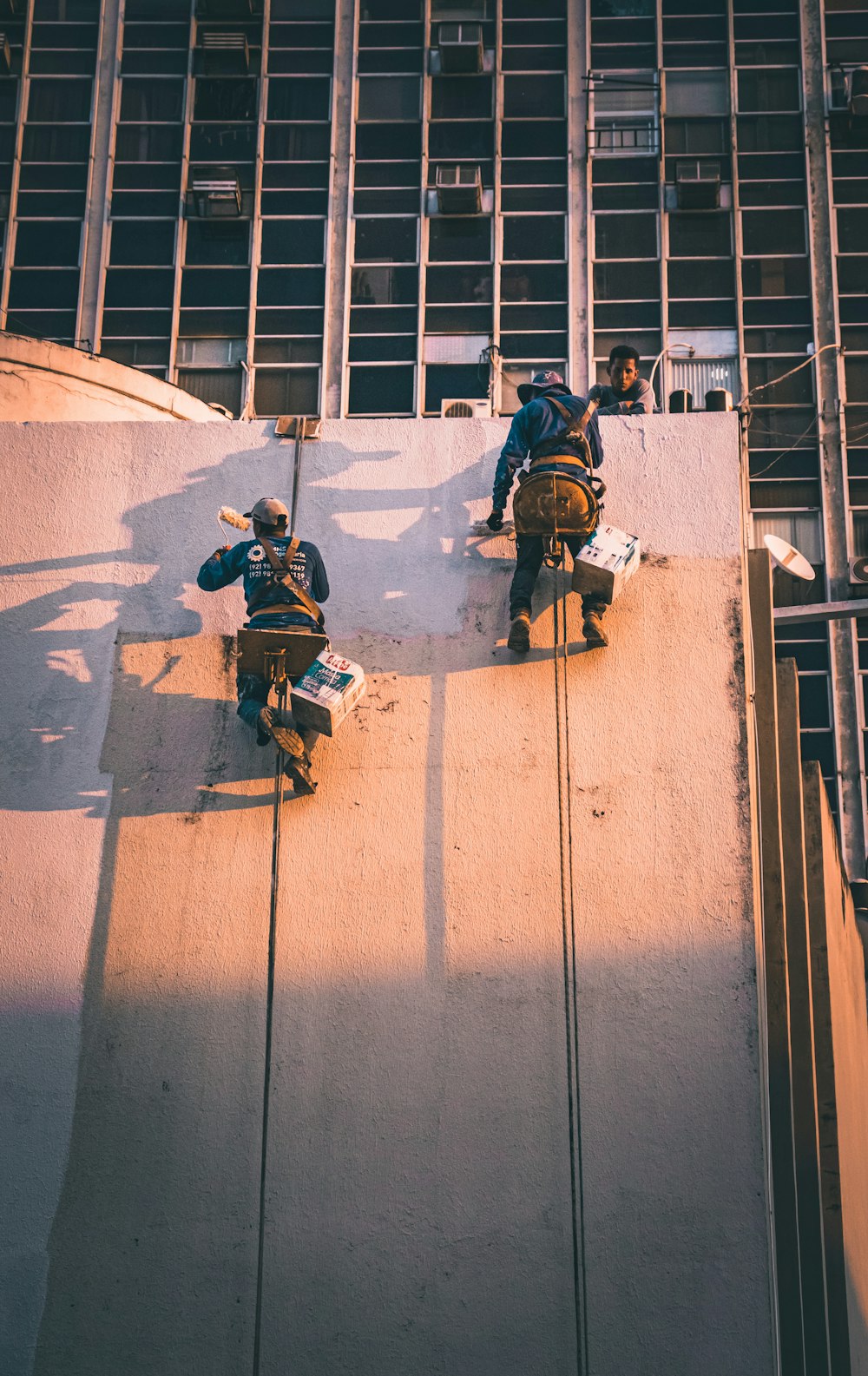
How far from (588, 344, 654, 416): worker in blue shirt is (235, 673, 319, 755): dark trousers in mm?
3305

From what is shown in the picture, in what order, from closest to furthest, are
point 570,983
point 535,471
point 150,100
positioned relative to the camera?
point 570,983
point 535,471
point 150,100

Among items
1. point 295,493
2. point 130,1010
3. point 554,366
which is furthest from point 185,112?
point 130,1010

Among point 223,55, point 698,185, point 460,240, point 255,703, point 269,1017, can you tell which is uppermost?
point 223,55

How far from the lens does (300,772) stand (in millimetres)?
9508

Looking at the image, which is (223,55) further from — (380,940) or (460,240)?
(380,940)

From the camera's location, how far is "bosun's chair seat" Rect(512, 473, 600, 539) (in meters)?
9.52

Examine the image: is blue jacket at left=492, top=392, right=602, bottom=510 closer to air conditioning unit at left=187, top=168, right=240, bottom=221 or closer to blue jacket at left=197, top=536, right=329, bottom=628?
blue jacket at left=197, top=536, right=329, bottom=628

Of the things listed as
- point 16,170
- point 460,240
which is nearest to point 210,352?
point 460,240

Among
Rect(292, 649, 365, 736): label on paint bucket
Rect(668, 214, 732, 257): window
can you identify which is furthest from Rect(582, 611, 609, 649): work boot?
Rect(668, 214, 732, 257): window

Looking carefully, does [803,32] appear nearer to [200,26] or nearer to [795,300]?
[795,300]

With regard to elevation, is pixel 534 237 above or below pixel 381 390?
above

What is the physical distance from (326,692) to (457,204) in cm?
1666

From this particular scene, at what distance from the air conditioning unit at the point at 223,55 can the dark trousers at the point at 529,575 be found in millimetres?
18074

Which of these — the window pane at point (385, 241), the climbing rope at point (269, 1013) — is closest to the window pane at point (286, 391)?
the window pane at point (385, 241)
